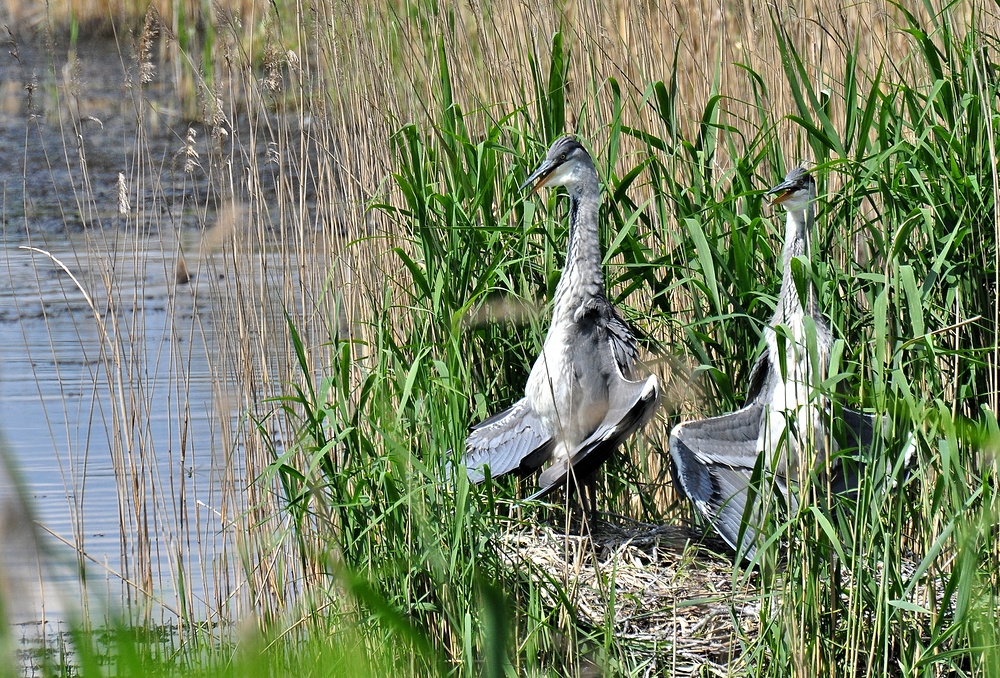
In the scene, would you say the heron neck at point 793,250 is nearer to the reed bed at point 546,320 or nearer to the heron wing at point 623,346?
the reed bed at point 546,320

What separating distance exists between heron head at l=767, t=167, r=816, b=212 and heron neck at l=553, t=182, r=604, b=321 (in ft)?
1.60

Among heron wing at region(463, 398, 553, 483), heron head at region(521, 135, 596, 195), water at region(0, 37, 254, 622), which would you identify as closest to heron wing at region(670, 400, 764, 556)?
heron wing at region(463, 398, 553, 483)

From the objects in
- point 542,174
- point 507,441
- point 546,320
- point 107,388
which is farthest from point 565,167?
point 107,388

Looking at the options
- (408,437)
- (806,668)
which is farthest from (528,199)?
(806,668)

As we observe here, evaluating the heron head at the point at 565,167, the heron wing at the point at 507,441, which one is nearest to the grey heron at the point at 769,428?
the heron wing at the point at 507,441

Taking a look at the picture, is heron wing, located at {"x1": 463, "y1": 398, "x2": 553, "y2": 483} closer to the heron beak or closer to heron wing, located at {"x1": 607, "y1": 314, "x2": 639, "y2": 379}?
heron wing, located at {"x1": 607, "y1": 314, "x2": 639, "y2": 379}

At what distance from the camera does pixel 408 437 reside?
3.07 meters

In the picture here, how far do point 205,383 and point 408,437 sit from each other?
2.73 meters

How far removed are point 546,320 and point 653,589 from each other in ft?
2.86

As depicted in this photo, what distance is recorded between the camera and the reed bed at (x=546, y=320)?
2531 mm

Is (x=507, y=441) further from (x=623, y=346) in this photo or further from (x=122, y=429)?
(x=122, y=429)

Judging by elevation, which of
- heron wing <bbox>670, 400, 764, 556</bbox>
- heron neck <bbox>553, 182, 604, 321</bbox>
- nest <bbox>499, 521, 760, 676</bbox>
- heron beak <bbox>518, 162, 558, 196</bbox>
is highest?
heron beak <bbox>518, 162, 558, 196</bbox>

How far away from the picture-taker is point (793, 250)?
9.82 ft

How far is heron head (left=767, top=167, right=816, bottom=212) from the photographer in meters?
2.94
